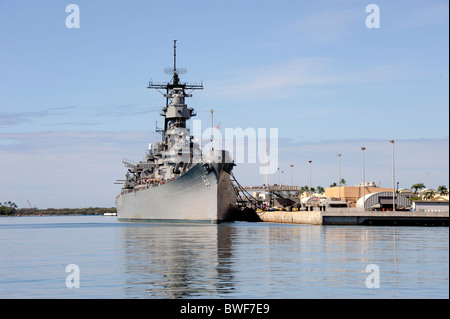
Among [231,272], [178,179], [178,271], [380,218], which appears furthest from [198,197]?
[231,272]

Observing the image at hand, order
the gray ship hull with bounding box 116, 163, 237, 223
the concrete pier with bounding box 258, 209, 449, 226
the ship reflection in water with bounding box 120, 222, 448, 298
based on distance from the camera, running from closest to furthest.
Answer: the ship reflection in water with bounding box 120, 222, 448, 298 < the concrete pier with bounding box 258, 209, 449, 226 < the gray ship hull with bounding box 116, 163, 237, 223

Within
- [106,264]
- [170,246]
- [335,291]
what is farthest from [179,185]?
[335,291]

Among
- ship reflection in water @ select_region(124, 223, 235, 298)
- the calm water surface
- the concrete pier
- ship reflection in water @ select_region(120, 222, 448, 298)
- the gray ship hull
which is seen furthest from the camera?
the gray ship hull

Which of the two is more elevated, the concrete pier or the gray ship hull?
the gray ship hull

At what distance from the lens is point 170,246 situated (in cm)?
4328

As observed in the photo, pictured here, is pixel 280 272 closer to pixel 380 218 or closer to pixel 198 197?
pixel 380 218

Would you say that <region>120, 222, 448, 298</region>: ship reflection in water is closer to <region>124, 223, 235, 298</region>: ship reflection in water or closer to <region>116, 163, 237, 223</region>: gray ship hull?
<region>124, 223, 235, 298</region>: ship reflection in water

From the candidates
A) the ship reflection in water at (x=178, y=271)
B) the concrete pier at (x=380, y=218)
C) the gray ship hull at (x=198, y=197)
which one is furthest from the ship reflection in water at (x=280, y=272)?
the gray ship hull at (x=198, y=197)

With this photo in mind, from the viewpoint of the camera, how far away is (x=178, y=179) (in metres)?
88.0

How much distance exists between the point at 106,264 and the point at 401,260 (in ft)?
51.4

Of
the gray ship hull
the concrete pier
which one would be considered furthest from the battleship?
the concrete pier

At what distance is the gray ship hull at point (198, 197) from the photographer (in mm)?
86000

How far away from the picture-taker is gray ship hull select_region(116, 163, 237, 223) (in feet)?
282
